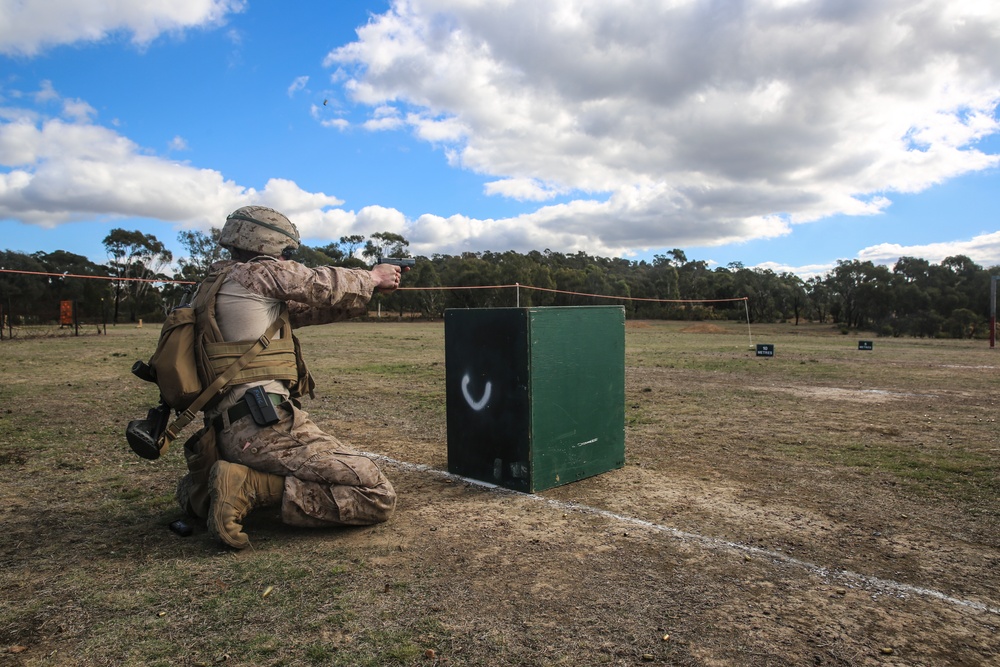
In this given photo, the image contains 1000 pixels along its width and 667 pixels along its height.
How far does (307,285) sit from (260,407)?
68cm

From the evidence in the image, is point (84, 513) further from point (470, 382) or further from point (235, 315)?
point (470, 382)

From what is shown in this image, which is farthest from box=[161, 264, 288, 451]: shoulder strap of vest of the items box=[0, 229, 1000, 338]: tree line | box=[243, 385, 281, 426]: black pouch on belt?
box=[0, 229, 1000, 338]: tree line

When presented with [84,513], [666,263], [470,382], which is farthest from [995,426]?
[666,263]

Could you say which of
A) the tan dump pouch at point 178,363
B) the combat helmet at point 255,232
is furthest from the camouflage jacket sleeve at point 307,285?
the tan dump pouch at point 178,363

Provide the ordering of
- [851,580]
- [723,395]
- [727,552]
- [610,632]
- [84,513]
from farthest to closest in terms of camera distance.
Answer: [723,395] → [84,513] → [727,552] → [851,580] → [610,632]

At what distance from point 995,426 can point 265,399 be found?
7372 millimetres

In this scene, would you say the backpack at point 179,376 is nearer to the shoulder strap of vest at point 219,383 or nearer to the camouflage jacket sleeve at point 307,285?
the shoulder strap of vest at point 219,383

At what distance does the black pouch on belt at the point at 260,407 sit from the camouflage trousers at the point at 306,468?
0.20 ft

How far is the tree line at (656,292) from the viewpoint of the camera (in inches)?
1565

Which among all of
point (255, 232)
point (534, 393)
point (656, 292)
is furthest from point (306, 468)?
point (656, 292)

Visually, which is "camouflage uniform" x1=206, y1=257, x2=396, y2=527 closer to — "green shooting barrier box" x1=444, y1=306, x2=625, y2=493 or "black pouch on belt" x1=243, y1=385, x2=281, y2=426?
"black pouch on belt" x1=243, y1=385, x2=281, y2=426

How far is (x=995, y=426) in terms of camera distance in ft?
22.7

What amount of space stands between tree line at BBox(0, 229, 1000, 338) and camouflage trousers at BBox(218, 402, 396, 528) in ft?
108

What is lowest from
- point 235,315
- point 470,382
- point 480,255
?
point 470,382
